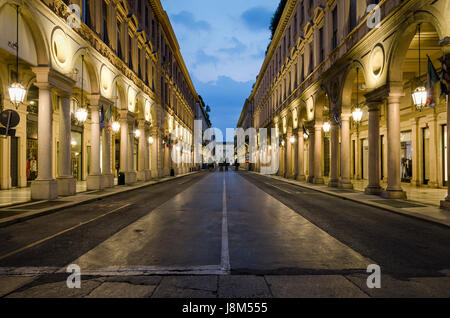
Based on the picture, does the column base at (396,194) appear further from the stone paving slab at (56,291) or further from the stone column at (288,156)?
the stone column at (288,156)

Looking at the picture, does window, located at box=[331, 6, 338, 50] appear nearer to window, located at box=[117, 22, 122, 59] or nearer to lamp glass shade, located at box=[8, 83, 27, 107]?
window, located at box=[117, 22, 122, 59]

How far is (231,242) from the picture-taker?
641 centimetres

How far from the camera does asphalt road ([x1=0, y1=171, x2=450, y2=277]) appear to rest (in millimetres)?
5000

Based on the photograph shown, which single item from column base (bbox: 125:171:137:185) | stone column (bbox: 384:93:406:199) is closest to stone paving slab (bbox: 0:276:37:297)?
stone column (bbox: 384:93:406:199)

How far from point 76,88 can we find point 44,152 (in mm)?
5252

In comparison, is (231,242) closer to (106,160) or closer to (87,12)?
(106,160)

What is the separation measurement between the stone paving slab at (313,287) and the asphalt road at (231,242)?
267 mm

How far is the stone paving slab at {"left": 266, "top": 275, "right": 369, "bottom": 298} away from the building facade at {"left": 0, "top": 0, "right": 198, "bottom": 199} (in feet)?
41.3

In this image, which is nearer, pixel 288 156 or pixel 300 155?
pixel 300 155

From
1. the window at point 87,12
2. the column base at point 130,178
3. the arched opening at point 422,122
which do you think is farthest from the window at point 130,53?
the arched opening at point 422,122

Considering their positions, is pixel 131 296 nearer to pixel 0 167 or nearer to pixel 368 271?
pixel 368 271

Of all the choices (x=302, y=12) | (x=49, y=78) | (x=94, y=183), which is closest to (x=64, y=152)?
(x=94, y=183)

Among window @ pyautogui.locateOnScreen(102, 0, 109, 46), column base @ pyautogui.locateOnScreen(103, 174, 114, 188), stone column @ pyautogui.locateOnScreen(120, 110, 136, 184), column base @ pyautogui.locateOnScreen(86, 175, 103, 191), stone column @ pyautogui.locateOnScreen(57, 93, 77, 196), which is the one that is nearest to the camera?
stone column @ pyautogui.locateOnScreen(57, 93, 77, 196)

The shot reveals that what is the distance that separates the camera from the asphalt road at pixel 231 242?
5.00 meters
